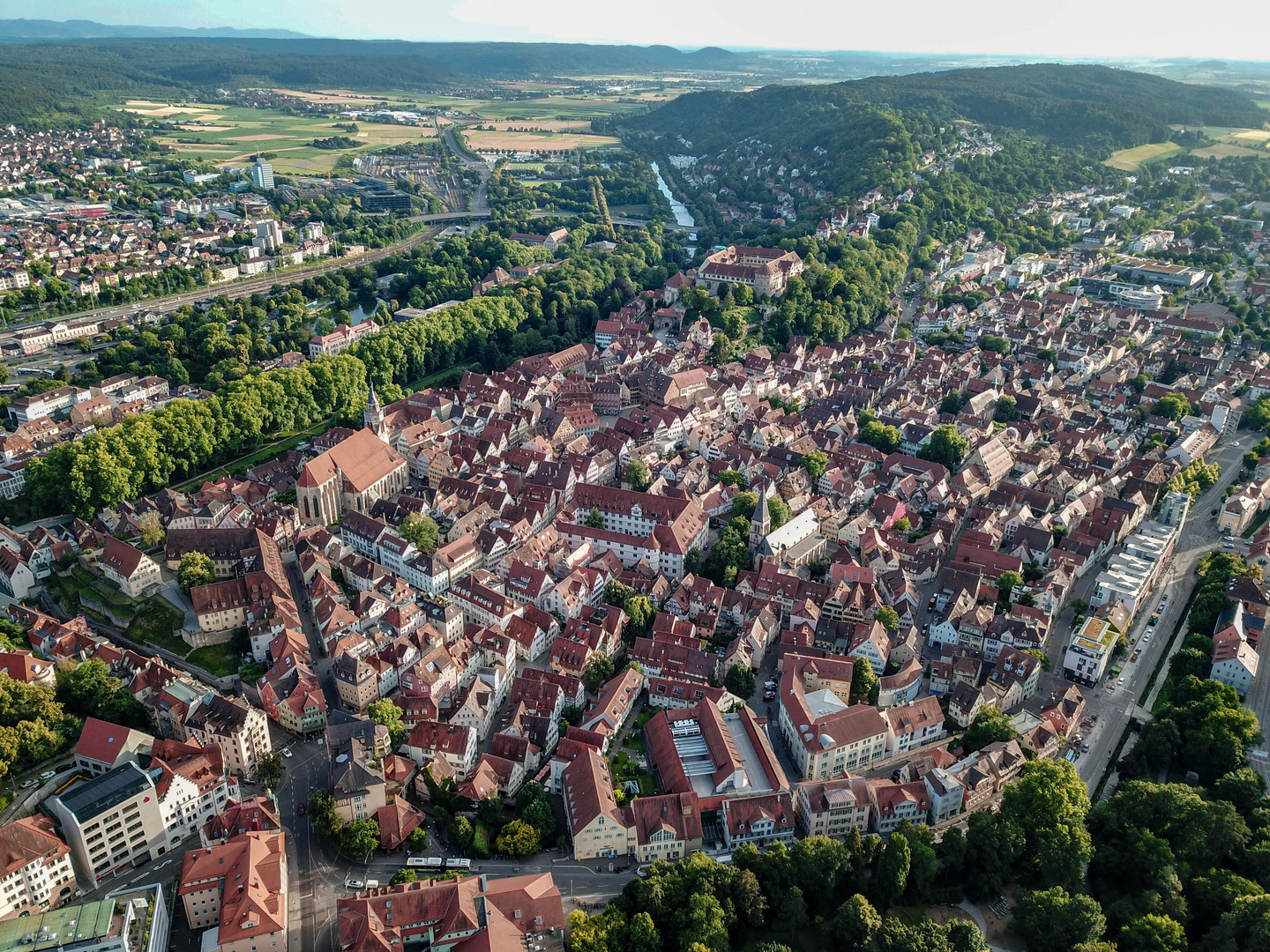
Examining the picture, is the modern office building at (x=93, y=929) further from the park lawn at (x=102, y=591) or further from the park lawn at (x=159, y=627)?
the park lawn at (x=102, y=591)

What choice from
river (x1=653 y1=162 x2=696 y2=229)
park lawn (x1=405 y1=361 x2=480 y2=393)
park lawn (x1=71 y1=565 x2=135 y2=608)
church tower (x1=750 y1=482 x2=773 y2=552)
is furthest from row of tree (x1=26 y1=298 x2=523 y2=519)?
river (x1=653 y1=162 x2=696 y2=229)

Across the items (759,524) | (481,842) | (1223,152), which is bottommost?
(481,842)

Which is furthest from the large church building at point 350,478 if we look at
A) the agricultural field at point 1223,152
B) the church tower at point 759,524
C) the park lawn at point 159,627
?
the agricultural field at point 1223,152

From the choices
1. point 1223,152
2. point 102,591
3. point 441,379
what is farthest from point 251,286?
point 1223,152

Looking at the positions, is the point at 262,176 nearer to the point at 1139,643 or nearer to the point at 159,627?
the point at 159,627

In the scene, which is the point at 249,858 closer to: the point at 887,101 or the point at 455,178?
the point at 455,178
